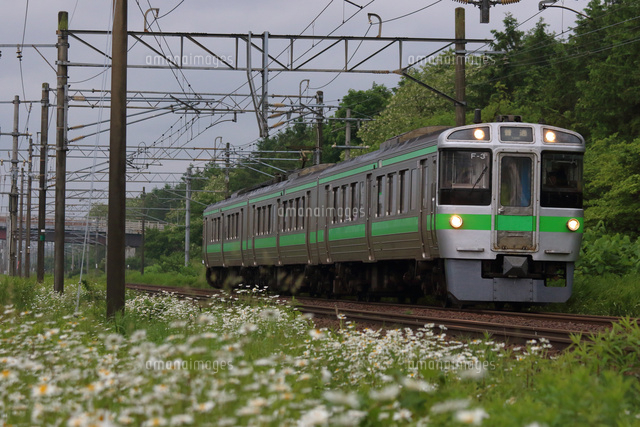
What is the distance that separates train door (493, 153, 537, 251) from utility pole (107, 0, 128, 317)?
604cm

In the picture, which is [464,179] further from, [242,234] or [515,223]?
[242,234]

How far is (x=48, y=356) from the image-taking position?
702 centimetres

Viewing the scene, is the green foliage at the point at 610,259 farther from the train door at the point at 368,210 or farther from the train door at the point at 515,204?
the train door at the point at 515,204

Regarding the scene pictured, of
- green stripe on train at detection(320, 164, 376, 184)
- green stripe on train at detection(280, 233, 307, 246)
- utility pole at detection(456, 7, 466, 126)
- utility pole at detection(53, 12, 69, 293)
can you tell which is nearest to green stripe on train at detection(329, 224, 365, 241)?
green stripe on train at detection(320, 164, 376, 184)

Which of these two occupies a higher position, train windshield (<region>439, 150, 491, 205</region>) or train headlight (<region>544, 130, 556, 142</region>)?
train headlight (<region>544, 130, 556, 142</region>)

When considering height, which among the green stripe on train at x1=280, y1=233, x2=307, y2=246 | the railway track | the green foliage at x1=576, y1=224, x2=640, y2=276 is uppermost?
the green stripe on train at x1=280, y1=233, x2=307, y2=246

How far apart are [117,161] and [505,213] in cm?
632

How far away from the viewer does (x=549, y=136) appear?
628 inches

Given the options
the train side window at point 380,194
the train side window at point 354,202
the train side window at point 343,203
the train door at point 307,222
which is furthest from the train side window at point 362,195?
the train door at point 307,222

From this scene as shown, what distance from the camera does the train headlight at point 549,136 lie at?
52.3ft

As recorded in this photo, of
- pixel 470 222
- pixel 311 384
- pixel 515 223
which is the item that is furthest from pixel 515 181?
pixel 311 384

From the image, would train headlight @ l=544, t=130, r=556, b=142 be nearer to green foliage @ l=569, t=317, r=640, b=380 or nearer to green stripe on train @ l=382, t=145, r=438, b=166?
green stripe on train @ l=382, t=145, r=438, b=166

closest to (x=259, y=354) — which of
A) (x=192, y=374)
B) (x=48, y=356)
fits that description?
(x=48, y=356)

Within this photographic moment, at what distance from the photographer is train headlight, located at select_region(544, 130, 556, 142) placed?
52.3 ft
